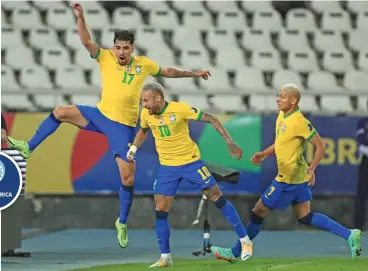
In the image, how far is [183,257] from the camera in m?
12.8

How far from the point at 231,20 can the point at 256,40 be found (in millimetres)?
814

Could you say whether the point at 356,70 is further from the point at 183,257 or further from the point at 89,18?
the point at 183,257

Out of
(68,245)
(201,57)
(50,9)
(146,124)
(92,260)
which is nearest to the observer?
(146,124)

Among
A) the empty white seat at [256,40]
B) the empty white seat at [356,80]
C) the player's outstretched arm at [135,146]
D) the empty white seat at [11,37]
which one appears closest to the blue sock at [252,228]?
the player's outstretched arm at [135,146]

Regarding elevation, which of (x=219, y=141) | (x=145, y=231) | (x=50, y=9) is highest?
(x=50, y=9)

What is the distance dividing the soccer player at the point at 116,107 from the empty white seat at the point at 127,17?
371 inches

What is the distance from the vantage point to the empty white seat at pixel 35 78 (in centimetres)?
1881

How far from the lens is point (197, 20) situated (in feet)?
66.9

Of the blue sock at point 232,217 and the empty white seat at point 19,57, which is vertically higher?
the empty white seat at point 19,57

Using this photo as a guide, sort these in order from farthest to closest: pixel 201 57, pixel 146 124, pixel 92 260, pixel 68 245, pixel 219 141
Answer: pixel 201 57, pixel 219 141, pixel 68 245, pixel 92 260, pixel 146 124

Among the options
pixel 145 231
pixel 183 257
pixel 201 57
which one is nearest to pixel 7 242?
pixel 183 257

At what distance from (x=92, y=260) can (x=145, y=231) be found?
4791 millimetres

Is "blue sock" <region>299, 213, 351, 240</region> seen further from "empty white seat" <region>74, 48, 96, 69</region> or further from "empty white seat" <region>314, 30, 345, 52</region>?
"empty white seat" <region>314, 30, 345, 52</region>

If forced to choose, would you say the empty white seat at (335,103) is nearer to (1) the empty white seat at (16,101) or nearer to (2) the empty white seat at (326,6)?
(2) the empty white seat at (326,6)
